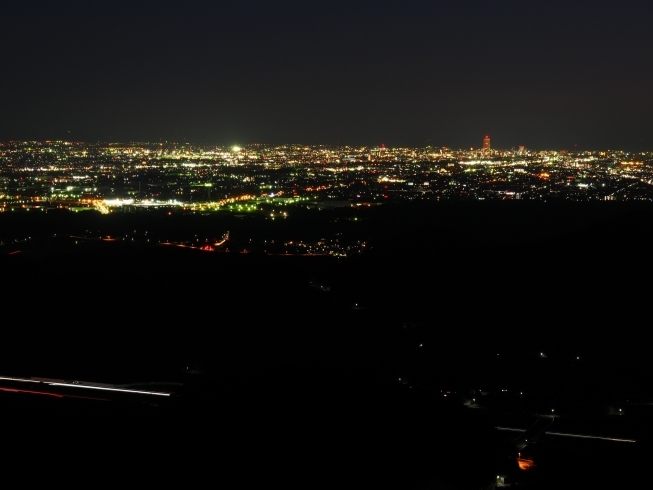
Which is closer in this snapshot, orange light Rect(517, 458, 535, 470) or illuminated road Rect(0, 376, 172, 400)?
orange light Rect(517, 458, 535, 470)

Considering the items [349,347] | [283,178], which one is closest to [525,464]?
[349,347]

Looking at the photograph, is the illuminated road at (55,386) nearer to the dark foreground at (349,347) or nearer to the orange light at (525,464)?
the dark foreground at (349,347)

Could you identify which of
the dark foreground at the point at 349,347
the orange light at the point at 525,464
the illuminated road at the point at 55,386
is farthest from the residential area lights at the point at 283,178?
the orange light at the point at 525,464

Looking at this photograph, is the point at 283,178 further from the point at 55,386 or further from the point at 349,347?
the point at 55,386

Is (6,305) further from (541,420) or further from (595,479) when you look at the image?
(595,479)

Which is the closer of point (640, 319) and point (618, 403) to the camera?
point (618, 403)

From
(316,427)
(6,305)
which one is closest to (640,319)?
(316,427)

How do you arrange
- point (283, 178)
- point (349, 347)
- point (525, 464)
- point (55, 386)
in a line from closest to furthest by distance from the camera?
1. point (525, 464)
2. point (55, 386)
3. point (349, 347)
4. point (283, 178)

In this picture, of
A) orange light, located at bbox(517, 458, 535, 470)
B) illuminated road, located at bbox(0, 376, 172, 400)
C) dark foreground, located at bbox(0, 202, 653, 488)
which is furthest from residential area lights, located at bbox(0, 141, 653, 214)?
orange light, located at bbox(517, 458, 535, 470)

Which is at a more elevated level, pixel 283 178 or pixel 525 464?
pixel 283 178

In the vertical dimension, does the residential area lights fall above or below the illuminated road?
above

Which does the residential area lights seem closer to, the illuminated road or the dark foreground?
the dark foreground
